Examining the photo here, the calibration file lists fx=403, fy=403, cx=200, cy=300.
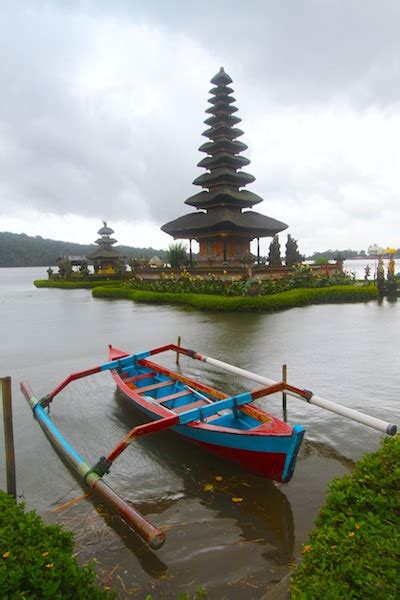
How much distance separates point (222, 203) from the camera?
104ft

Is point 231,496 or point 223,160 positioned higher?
point 223,160

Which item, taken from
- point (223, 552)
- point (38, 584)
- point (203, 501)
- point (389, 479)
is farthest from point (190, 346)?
point (38, 584)

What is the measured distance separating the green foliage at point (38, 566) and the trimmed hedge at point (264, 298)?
702 inches

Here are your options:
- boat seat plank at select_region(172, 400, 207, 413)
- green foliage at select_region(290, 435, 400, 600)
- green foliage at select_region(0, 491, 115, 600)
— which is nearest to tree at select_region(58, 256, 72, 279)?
boat seat plank at select_region(172, 400, 207, 413)

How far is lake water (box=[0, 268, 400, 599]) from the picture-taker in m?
3.94

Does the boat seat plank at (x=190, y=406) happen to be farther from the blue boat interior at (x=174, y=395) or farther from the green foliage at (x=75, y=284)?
the green foliage at (x=75, y=284)

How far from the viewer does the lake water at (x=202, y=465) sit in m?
3.94

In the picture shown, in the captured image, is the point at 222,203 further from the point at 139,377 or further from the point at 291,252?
the point at 139,377

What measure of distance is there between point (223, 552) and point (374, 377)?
671 cm

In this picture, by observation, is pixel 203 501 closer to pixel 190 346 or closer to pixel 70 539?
pixel 70 539

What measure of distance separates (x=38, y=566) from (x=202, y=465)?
11.8 feet

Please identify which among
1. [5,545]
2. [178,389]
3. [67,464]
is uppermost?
[5,545]

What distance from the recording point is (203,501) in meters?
4.97

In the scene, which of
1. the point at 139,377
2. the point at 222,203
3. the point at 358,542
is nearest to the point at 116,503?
the point at 358,542
